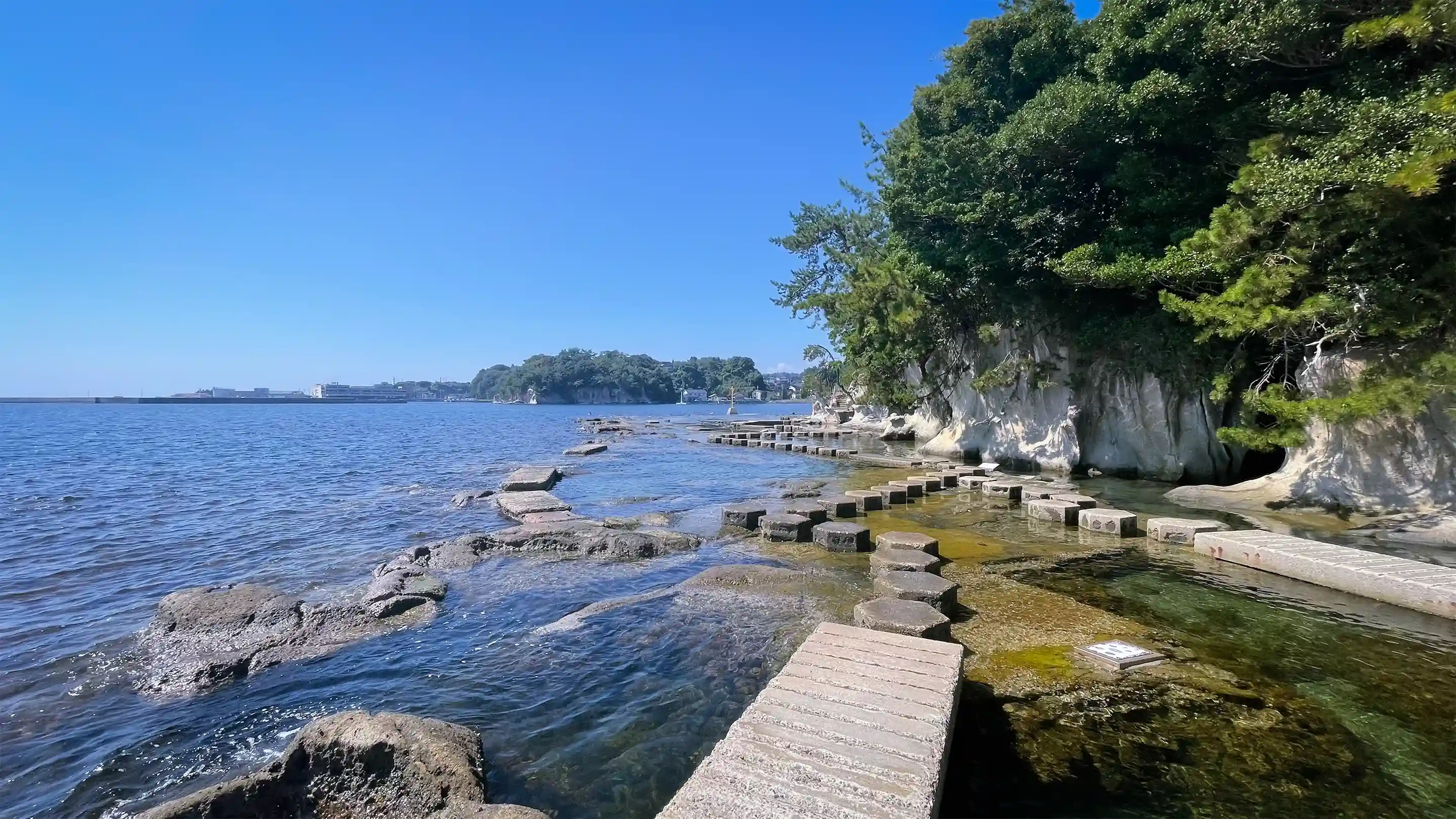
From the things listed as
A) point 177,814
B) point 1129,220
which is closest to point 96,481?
point 177,814

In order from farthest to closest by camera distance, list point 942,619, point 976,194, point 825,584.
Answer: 1. point 976,194
2. point 825,584
3. point 942,619

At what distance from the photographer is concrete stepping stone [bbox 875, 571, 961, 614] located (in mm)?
7172

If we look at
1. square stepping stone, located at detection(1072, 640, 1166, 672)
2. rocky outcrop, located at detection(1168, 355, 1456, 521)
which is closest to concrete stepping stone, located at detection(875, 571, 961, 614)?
square stepping stone, located at detection(1072, 640, 1166, 672)

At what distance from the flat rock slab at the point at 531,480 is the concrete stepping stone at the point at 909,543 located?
1170cm

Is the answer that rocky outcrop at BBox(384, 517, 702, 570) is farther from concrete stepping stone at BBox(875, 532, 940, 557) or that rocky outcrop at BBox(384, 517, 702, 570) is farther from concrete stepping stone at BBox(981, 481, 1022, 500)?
concrete stepping stone at BBox(981, 481, 1022, 500)

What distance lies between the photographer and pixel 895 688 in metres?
4.65

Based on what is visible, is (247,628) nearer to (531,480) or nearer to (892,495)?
(531,480)

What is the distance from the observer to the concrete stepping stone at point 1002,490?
15805 mm

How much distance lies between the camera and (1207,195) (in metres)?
14.6

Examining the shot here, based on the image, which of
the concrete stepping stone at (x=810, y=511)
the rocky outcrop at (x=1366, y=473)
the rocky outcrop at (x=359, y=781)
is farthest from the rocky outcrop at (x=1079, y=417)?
the rocky outcrop at (x=359, y=781)

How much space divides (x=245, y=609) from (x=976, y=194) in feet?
64.7

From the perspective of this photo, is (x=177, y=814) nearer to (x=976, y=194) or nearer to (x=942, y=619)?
(x=942, y=619)

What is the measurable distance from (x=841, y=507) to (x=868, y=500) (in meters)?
1.07

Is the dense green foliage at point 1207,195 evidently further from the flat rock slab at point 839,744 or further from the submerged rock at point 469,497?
the submerged rock at point 469,497
